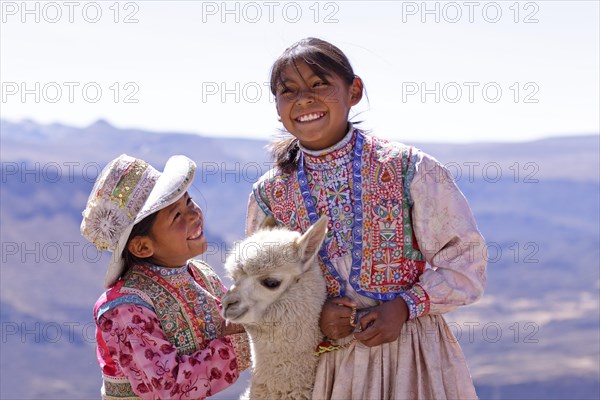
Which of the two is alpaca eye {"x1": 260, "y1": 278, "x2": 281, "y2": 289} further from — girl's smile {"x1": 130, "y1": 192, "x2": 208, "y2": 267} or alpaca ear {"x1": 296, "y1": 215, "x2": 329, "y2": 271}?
girl's smile {"x1": 130, "y1": 192, "x2": 208, "y2": 267}

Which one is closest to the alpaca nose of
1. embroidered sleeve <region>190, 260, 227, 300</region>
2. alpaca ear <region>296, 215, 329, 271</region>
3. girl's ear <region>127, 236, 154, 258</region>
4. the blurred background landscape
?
alpaca ear <region>296, 215, 329, 271</region>

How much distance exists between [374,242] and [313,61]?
0.56 meters

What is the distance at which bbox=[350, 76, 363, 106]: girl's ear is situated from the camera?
2475 mm

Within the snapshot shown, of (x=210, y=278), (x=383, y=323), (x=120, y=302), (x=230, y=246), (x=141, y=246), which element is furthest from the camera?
(x=230, y=246)

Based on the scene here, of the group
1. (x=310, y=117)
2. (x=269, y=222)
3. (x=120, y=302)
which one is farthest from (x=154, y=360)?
(x=310, y=117)

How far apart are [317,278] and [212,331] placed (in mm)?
481

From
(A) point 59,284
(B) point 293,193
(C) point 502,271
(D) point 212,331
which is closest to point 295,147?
(B) point 293,193

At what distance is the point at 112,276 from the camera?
8.40 feet

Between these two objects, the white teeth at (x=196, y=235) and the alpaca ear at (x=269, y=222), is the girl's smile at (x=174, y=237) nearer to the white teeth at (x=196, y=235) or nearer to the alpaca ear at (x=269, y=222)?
the white teeth at (x=196, y=235)

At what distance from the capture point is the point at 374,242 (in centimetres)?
236

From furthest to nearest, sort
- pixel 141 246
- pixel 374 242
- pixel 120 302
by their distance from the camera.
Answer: pixel 141 246
pixel 120 302
pixel 374 242

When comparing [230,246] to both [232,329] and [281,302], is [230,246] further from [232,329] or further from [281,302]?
[281,302]

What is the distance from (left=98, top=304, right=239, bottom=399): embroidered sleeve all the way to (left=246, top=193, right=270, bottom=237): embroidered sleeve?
388 mm

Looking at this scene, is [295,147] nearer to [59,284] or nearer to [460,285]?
[460,285]
